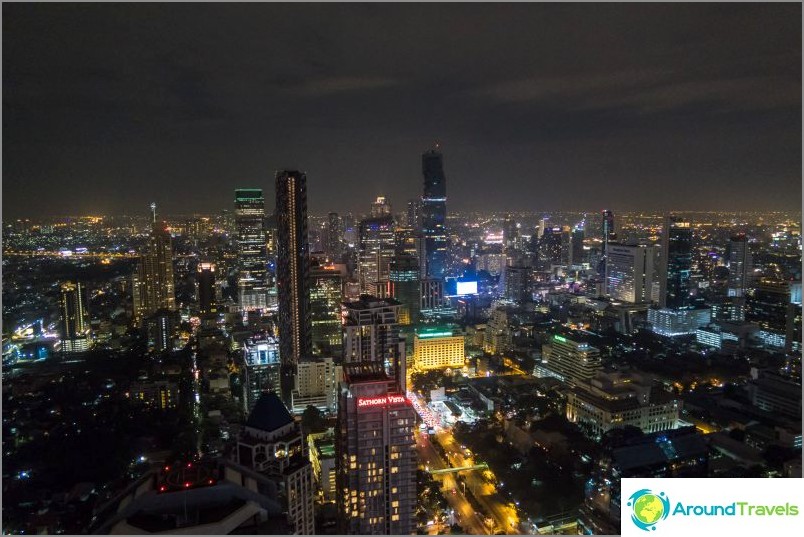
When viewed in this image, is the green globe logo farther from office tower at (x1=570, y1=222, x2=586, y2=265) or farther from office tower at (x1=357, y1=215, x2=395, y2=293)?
office tower at (x1=570, y1=222, x2=586, y2=265)

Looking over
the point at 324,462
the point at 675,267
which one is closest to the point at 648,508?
the point at 324,462

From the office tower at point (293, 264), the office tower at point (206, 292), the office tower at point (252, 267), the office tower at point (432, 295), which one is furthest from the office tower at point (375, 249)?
the office tower at point (293, 264)

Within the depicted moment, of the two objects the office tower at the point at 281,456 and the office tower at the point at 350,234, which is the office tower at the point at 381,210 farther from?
the office tower at the point at 281,456

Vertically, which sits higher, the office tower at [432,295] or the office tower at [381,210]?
the office tower at [381,210]

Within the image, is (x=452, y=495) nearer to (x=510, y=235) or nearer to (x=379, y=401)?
(x=379, y=401)

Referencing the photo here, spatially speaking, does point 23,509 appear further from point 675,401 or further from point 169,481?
point 675,401

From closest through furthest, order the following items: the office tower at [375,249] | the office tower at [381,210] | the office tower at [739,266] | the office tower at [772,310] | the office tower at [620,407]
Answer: the office tower at [620,407], the office tower at [772,310], the office tower at [739,266], the office tower at [381,210], the office tower at [375,249]
